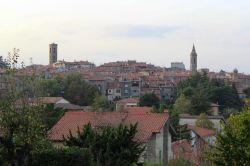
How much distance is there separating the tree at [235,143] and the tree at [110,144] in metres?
3.83

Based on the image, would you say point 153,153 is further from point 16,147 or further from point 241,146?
point 16,147

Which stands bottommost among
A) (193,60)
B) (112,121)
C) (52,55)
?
(112,121)

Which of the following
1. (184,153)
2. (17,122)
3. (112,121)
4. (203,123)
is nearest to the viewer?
(17,122)

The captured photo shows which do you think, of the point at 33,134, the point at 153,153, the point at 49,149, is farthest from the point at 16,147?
the point at 153,153

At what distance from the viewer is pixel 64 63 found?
17500cm

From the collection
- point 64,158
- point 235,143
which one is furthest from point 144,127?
point 235,143

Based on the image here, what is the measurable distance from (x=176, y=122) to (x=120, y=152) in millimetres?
31561

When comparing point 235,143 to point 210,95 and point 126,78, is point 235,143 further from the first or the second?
point 126,78

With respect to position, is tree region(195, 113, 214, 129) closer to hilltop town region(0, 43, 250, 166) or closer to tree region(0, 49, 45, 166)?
hilltop town region(0, 43, 250, 166)

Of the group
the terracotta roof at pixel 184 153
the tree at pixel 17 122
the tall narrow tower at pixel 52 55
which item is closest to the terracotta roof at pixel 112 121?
the terracotta roof at pixel 184 153

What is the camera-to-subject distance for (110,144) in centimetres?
2380

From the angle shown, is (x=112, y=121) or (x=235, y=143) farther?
(x=112, y=121)

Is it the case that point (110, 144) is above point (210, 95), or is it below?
below

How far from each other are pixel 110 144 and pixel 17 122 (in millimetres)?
8252
